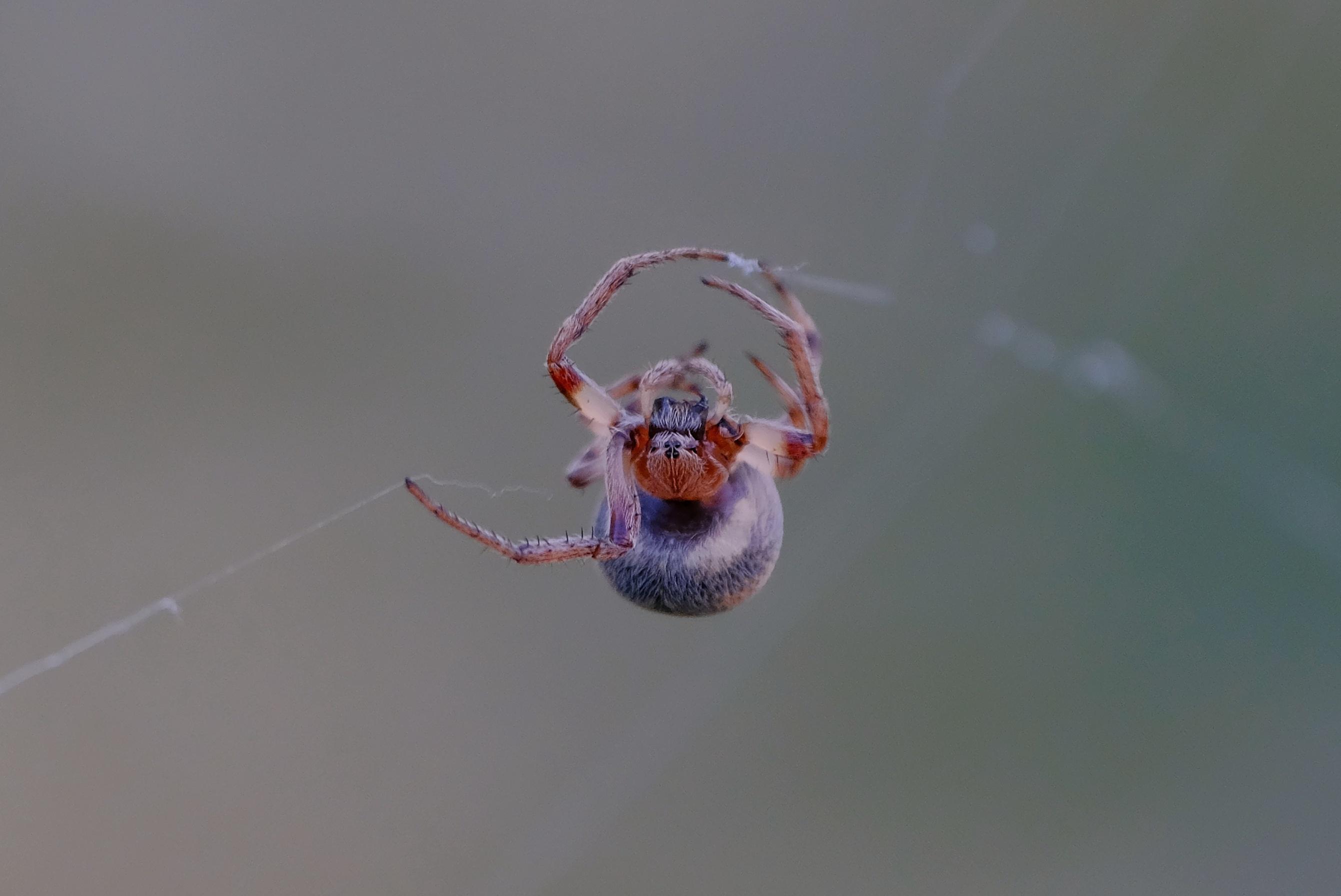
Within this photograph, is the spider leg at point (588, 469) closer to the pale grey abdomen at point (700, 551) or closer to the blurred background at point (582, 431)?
the pale grey abdomen at point (700, 551)

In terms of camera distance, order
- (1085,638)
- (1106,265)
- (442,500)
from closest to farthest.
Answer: (442,500), (1106,265), (1085,638)

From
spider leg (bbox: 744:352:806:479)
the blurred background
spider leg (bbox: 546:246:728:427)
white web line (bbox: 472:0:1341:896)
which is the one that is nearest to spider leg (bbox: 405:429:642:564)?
spider leg (bbox: 546:246:728:427)

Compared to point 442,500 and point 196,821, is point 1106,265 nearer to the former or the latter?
point 442,500

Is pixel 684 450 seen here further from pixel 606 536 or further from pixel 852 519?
pixel 852 519

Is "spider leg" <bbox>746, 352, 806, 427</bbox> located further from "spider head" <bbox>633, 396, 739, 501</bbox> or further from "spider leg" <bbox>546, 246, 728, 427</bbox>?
"spider leg" <bbox>546, 246, 728, 427</bbox>

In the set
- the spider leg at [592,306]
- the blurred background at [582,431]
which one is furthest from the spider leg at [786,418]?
the blurred background at [582,431]

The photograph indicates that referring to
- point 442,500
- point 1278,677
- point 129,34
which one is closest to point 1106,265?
point 1278,677

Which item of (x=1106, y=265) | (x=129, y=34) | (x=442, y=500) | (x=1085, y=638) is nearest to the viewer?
(x=442, y=500)

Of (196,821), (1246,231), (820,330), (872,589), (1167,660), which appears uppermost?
(1246,231)
